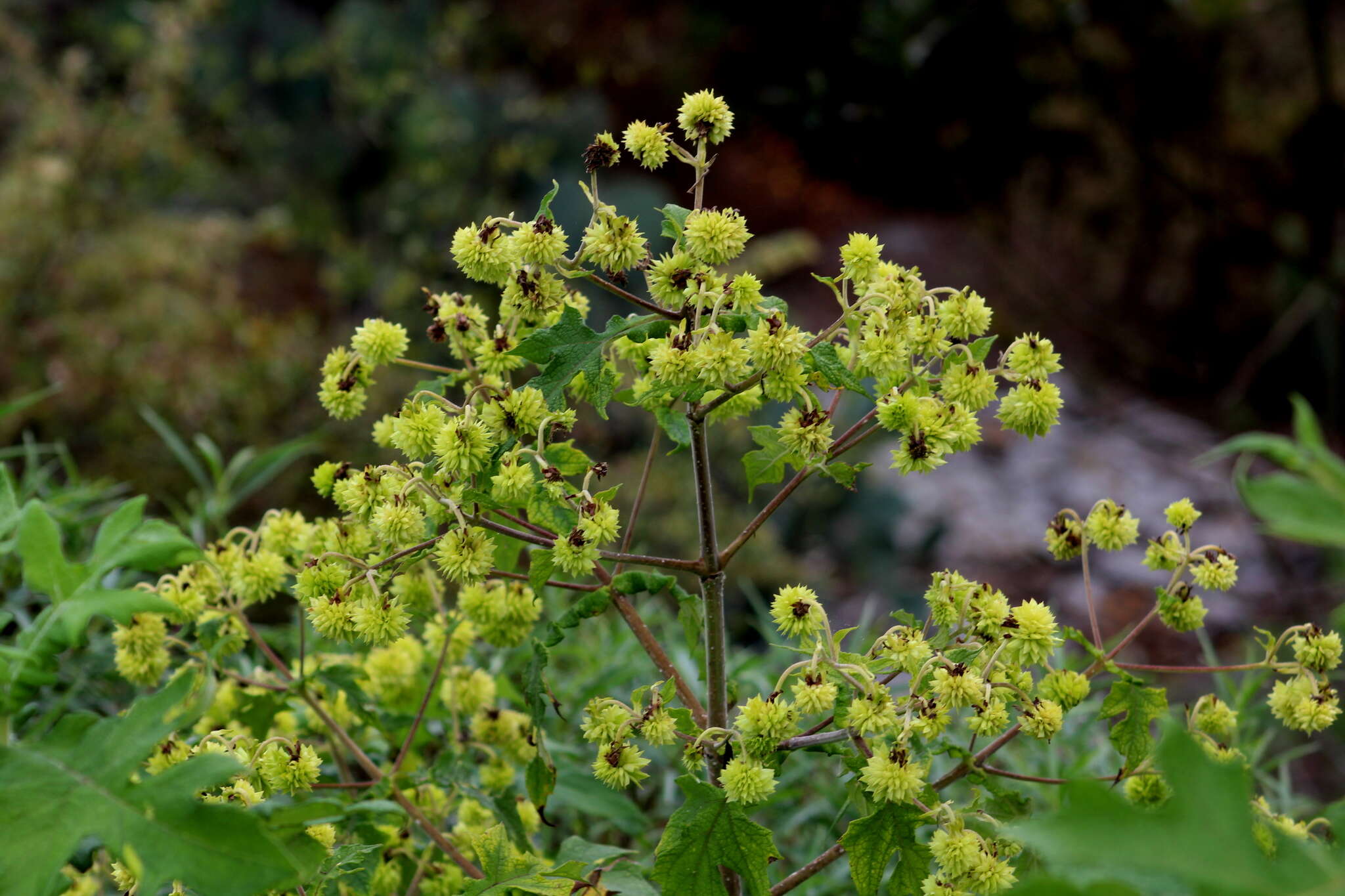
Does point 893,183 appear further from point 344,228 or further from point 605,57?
point 344,228

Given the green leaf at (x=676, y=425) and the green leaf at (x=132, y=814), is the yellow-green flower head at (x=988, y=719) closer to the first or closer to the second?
the green leaf at (x=676, y=425)

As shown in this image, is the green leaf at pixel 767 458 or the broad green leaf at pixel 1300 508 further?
the green leaf at pixel 767 458

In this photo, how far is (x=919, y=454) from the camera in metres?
0.57

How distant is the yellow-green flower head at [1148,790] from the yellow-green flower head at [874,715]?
0.19 m

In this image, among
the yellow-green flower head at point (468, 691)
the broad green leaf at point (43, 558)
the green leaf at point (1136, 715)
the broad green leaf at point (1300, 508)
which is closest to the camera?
the broad green leaf at point (1300, 508)

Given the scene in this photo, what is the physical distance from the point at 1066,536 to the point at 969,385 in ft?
0.45

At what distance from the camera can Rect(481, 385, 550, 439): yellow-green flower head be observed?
0.58m

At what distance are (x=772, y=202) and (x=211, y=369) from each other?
1930 mm

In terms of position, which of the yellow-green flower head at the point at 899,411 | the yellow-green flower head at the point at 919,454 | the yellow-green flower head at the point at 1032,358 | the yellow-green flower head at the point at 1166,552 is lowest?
the yellow-green flower head at the point at 919,454

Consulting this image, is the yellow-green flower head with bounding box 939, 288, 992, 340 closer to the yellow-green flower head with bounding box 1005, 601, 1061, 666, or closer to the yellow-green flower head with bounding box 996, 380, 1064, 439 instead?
the yellow-green flower head with bounding box 996, 380, 1064, 439

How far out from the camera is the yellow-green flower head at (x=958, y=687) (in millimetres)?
543

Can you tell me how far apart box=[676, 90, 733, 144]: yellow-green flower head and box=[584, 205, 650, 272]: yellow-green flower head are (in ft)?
0.21

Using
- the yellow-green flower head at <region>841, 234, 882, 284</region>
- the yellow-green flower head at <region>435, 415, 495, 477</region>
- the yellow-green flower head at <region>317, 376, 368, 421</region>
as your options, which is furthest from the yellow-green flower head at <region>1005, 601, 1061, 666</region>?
the yellow-green flower head at <region>317, 376, 368, 421</region>

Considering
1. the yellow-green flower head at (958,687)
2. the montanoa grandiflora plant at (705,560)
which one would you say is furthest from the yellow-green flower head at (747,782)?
the yellow-green flower head at (958,687)
